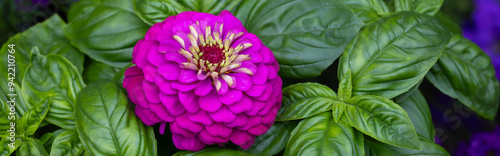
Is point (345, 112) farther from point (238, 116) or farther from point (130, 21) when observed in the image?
point (130, 21)

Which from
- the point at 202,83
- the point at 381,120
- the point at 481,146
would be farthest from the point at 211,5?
the point at 481,146

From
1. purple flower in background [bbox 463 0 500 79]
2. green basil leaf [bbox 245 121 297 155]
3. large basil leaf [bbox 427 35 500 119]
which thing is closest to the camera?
green basil leaf [bbox 245 121 297 155]

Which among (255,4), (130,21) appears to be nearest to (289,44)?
(255,4)

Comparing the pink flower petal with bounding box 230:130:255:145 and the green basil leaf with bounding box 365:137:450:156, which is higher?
the pink flower petal with bounding box 230:130:255:145

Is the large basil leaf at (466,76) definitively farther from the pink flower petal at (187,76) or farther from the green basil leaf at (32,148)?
the green basil leaf at (32,148)

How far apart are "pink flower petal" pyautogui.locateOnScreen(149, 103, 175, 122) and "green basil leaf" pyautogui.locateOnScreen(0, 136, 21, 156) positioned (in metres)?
0.21

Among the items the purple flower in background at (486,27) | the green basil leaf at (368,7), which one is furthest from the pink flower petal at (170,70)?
the purple flower in background at (486,27)

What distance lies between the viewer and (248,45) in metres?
0.51

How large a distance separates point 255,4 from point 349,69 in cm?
18

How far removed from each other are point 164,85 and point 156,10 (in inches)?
6.9

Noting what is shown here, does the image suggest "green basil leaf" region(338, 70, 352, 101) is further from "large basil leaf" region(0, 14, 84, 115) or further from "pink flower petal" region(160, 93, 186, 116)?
"large basil leaf" region(0, 14, 84, 115)

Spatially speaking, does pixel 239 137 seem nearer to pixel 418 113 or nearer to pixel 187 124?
pixel 187 124

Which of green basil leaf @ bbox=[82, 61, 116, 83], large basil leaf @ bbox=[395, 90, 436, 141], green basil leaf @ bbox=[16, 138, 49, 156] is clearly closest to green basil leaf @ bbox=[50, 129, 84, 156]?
green basil leaf @ bbox=[16, 138, 49, 156]

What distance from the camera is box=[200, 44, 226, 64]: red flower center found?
1.64ft
